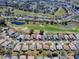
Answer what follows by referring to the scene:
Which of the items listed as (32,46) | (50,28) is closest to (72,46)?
(32,46)

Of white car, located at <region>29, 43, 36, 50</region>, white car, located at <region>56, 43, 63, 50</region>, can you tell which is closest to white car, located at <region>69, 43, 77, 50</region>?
white car, located at <region>56, 43, 63, 50</region>

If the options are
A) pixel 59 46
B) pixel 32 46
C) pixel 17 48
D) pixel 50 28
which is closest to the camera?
pixel 17 48

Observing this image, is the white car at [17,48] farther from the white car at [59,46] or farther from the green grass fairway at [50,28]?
the green grass fairway at [50,28]

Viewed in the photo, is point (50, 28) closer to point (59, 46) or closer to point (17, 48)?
point (59, 46)

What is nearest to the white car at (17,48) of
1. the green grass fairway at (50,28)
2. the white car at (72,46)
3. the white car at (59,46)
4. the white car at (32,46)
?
the white car at (32,46)

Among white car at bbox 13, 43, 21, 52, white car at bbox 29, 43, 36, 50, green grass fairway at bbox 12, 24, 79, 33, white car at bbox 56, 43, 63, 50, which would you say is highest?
white car at bbox 13, 43, 21, 52

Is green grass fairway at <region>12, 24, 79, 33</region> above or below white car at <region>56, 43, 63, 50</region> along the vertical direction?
below

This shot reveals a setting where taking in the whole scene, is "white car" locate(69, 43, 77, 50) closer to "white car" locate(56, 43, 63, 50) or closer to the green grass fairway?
"white car" locate(56, 43, 63, 50)

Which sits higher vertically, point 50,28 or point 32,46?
point 32,46

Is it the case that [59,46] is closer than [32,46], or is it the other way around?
[32,46]

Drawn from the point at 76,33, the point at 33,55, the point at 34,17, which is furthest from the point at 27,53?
the point at 34,17

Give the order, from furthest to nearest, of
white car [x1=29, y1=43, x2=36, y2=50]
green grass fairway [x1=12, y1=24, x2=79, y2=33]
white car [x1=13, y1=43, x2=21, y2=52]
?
green grass fairway [x1=12, y1=24, x2=79, y2=33] → white car [x1=29, y1=43, x2=36, y2=50] → white car [x1=13, y1=43, x2=21, y2=52]
